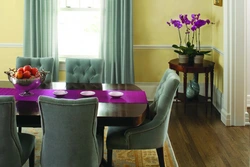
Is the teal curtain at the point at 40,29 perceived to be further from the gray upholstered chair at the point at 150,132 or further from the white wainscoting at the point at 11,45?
the gray upholstered chair at the point at 150,132

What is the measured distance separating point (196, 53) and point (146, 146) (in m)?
2.54

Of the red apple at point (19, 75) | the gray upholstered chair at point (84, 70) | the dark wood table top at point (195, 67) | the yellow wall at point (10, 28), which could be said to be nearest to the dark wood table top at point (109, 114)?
the red apple at point (19, 75)

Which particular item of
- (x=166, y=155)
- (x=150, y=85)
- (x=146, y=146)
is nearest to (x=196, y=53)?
(x=150, y=85)

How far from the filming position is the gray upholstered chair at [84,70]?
4.23m

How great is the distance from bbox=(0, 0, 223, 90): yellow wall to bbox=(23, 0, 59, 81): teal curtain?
25 cm

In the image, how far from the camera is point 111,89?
3711mm

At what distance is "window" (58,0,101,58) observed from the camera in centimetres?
576

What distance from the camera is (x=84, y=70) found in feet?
13.9

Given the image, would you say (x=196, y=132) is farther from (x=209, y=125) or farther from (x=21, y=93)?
(x=21, y=93)

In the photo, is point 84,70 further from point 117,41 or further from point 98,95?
point 117,41

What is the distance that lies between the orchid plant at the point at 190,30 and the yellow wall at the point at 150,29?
99 mm

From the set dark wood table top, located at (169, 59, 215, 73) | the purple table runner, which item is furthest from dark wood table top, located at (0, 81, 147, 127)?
dark wood table top, located at (169, 59, 215, 73)

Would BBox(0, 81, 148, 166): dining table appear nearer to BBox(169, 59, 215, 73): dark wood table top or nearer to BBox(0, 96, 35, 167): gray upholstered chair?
BBox(0, 96, 35, 167): gray upholstered chair

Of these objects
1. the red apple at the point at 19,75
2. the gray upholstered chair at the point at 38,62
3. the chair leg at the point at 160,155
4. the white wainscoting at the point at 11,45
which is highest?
the white wainscoting at the point at 11,45
